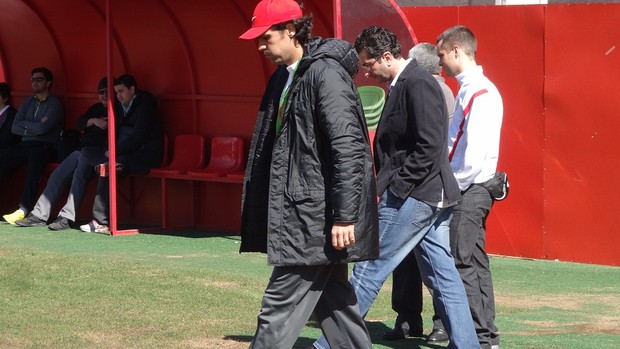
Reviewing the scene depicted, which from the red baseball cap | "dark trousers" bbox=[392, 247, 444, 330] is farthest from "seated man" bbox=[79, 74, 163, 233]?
the red baseball cap

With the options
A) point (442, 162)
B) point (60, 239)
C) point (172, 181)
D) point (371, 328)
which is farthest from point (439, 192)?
point (172, 181)

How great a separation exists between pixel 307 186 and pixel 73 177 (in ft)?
25.4

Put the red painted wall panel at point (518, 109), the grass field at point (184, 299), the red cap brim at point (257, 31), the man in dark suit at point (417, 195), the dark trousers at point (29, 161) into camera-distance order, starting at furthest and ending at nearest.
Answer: the dark trousers at point (29, 161), the red painted wall panel at point (518, 109), the grass field at point (184, 299), the man in dark suit at point (417, 195), the red cap brim at point (257, 31)

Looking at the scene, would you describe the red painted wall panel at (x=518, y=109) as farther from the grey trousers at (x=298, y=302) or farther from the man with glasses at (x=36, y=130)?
the grey trousers at (x=298, y=302)

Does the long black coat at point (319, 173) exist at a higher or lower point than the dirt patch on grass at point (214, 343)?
higher

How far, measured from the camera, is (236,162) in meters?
12.3

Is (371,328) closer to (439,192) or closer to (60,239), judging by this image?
(439,192)

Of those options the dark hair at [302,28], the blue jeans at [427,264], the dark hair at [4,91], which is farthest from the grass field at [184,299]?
the dark hair at [4,91]

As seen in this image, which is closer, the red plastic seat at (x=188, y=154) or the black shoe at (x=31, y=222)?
the black shoe at (x=31, y=222)

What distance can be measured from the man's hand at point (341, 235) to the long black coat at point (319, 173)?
32 mm

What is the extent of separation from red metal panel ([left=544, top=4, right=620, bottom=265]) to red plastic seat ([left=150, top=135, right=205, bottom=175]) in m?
3.84

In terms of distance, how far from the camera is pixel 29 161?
43.1 feet

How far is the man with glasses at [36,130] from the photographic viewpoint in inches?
518

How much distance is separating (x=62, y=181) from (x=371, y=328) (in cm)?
621
